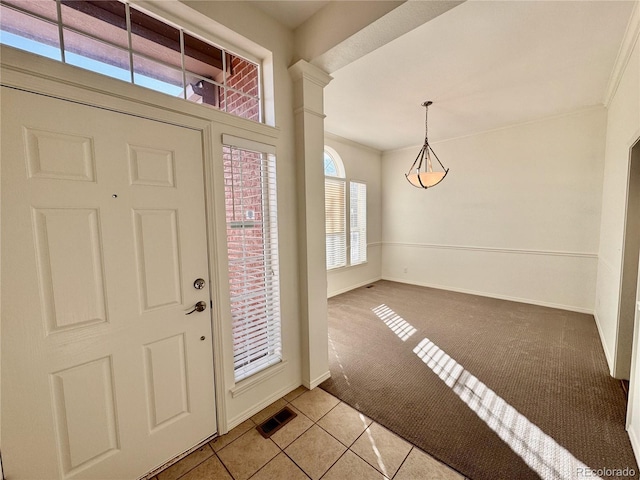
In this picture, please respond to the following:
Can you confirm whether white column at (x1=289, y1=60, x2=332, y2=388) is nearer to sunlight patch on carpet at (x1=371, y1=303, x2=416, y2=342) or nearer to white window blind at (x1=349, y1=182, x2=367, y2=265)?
sunlight patch on carpet at (x1=371, y1=303, x2=416, y2=342)

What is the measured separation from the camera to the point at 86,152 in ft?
3.96

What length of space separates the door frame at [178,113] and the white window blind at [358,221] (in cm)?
354

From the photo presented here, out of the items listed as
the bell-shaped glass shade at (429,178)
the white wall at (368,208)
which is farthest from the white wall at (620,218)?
the white wall at (368,208)

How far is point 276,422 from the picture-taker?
72.7 inches

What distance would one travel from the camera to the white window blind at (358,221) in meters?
5.31

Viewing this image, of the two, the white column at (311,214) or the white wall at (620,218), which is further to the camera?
the white column at (311,214)

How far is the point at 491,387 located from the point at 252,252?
2.33 meters

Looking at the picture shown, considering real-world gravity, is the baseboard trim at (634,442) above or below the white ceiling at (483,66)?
below

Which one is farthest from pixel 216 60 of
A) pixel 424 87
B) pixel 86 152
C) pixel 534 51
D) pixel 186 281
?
pixel 534 51

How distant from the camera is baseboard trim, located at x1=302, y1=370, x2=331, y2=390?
2213 mm

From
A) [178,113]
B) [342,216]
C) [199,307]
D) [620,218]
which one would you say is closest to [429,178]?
[620,218]

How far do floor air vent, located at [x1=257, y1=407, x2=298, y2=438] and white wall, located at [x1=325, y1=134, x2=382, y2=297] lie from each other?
115 inches

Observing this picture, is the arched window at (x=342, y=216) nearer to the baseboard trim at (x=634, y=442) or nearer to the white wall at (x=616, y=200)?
the white wall at (x=616, y=200)

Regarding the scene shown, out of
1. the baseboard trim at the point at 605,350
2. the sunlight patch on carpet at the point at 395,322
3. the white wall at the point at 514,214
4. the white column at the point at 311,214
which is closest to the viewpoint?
the white column at the point at 311,214
